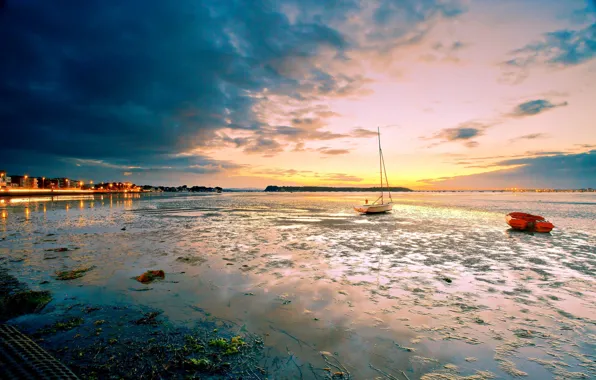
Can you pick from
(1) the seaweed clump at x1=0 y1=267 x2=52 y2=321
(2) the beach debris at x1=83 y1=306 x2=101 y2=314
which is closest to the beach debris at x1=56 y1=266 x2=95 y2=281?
(1) the seaweed clump at x1=0 y1=267 x2=52 y2=321

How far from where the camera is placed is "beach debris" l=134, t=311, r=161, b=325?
23.9ft

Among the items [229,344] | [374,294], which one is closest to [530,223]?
[374,294]

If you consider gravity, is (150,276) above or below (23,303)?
below

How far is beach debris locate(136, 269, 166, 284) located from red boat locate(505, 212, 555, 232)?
101 ft

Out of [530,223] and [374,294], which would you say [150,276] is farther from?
[530,223]

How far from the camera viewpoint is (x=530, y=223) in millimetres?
25797

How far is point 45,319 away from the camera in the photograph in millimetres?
7363

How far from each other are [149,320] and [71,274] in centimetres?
658

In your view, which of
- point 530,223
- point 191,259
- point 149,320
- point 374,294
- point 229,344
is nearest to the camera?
point 229,344

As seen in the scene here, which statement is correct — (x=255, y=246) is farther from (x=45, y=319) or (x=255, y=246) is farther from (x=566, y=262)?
(x=566, y=262)

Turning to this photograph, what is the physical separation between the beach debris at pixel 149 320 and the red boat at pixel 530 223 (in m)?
31.3

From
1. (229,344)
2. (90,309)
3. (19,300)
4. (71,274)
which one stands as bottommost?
(229,344)

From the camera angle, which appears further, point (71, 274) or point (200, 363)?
point (71, 274)

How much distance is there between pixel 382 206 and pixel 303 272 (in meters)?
34.8
